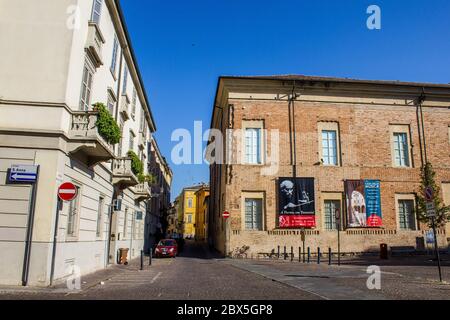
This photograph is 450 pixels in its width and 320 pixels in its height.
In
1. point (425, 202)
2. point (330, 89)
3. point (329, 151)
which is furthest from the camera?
point (330, 89)

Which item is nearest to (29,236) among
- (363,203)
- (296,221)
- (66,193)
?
(66,193)

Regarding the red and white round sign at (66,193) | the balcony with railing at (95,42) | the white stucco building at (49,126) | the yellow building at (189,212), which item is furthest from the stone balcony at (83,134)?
the yellow building at (189,212)

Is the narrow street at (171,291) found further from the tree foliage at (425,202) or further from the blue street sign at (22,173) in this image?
the tree foliage at (425,202)

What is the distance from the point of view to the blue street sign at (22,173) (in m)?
10.9

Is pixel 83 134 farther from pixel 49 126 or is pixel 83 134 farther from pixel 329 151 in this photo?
pixel 329 151

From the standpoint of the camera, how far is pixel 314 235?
1055 inches

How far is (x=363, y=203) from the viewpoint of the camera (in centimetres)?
2759

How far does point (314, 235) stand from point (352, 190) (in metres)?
4.51

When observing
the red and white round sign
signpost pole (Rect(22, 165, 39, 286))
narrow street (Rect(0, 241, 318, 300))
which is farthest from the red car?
the red and white round sign

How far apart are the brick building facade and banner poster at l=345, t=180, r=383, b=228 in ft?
1.14

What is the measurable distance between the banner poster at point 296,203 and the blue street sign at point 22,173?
733 inches

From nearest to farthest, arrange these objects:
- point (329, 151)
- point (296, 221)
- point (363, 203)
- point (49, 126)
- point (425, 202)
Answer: point (49, 126) → point (425, 202) → point (296, 221) → point (363, 203) → point (329, 151)

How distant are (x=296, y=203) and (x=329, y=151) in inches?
199
